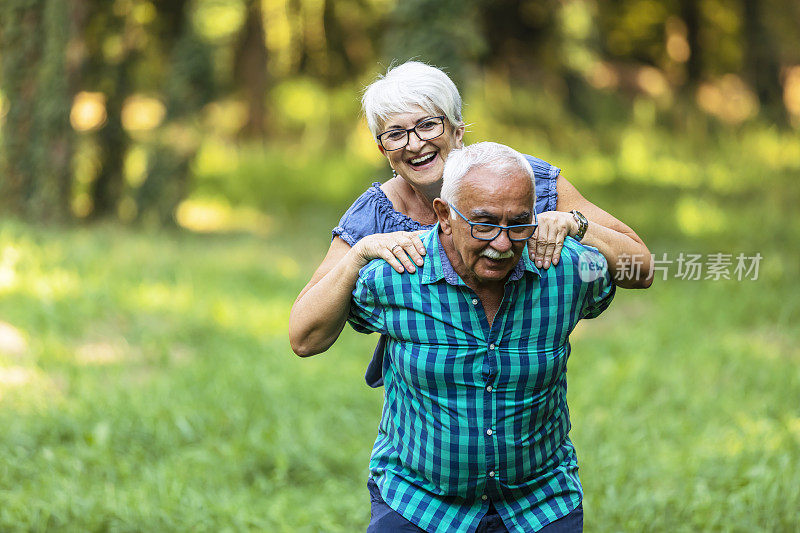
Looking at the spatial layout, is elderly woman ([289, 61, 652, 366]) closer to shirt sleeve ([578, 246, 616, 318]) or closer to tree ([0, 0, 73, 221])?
shirt sleeve ([578, 246, 616, 318])

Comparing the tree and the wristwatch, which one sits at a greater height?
the tree

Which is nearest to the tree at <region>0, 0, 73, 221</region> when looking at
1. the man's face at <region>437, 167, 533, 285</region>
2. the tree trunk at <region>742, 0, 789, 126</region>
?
the man's face at <region>437, 167, 533, 285</region>

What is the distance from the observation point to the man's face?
6.88ft

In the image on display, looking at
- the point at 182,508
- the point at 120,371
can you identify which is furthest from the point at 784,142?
the point at 182,508

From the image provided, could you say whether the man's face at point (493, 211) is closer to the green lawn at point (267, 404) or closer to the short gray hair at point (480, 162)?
the short gray hair at point (480, 162)

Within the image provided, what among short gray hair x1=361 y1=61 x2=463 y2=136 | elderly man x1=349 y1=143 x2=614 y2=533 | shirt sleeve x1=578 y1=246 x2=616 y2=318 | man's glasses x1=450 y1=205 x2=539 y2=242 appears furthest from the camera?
short gray hair x1=361 y1=61 x2=463 y2=136

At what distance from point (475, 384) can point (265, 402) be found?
358 cm

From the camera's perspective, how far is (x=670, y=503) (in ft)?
14.6

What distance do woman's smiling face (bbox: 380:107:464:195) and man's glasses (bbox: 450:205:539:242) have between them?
1.24 ft

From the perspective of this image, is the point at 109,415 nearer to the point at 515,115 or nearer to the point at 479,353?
the point at 479,353

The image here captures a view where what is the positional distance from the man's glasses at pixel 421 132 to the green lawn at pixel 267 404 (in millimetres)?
2431

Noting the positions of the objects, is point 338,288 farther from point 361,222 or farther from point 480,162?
point 480,162

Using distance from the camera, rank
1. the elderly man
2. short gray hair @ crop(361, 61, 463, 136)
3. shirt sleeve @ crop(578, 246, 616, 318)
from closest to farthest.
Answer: the elderly man → shirt sleeve @ crop(578, 246, 616, 318) → short gray hair @ crop(361, 61, 463, 136)

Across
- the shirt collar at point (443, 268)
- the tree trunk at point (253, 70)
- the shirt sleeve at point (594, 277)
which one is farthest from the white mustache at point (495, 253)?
the tree trunk at point (253, 70)
